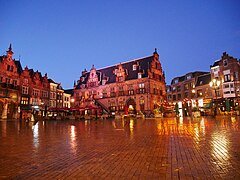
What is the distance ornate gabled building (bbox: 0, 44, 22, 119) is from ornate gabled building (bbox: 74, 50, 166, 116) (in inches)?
810

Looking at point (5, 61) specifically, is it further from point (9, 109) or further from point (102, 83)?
point (102, 83)

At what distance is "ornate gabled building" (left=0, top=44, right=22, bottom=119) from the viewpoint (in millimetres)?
41125

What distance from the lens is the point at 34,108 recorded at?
50219 mm

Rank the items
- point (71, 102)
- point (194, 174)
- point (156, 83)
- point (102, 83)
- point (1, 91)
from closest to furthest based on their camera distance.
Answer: point (194, 174), point (1, 91), point (156, 83), point (102, 83), point (71, 102)

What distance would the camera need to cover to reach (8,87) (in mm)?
42094

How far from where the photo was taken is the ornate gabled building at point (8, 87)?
41125mm

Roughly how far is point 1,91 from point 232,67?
197 feet

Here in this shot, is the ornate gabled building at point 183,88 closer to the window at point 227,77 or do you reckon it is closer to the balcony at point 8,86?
the window at point 227,77

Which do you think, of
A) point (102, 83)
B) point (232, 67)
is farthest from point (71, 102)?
point (232, 67)

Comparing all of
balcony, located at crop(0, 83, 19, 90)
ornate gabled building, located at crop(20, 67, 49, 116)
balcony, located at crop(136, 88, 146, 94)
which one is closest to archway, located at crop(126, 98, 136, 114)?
balcony, located at crop(136, 88, 146, 94)

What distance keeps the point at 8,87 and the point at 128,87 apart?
30.8 meters

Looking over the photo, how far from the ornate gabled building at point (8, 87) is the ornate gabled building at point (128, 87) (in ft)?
67.5

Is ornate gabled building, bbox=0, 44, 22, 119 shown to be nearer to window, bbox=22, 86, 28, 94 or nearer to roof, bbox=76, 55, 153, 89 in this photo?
window, bbox=22, 86, 28, 94

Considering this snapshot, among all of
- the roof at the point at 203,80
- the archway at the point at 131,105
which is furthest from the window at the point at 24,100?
the roof at the point at 203,80
